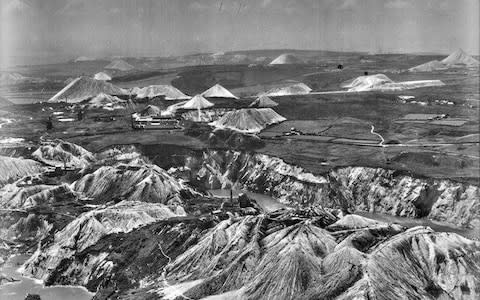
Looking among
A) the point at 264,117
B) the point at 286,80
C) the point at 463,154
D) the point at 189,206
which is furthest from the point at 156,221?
the point at 286,80

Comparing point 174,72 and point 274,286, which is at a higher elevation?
point 174,72

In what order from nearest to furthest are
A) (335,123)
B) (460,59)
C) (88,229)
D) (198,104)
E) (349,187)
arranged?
(88,229) < (349,187) < (335,123) < (198,104) < (460,59)

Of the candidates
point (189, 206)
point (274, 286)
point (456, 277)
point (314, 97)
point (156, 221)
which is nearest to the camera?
point (274, 286)

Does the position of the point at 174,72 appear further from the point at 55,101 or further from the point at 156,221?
the point at 156,221

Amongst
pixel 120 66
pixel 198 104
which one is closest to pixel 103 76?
pixel 120 66

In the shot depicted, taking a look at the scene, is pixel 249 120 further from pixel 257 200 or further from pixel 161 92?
pixel 161 92

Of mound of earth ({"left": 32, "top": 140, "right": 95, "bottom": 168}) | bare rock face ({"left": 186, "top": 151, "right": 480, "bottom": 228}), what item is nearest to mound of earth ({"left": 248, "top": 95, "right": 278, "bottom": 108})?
bare rock face ({"left": 186, "top": 151, "right": 480, "bottom": 228})

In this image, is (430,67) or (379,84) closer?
(379,84)
